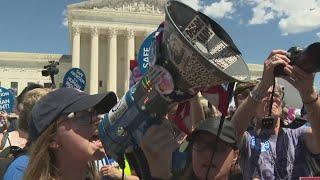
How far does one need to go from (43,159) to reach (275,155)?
1897 millimetres

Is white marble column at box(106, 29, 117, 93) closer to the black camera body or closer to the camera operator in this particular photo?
the camera operator

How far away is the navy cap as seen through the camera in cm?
283

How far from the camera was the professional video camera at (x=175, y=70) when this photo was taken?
6.53 ft

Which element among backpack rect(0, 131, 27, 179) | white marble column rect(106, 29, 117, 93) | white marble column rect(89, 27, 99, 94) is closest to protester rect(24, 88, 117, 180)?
backpack rect(0, 131, 27, 179)

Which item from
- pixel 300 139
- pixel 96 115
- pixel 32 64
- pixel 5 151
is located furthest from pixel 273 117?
pixel 32 64

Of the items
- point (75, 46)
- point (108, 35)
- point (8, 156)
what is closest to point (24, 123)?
point (8, 156)

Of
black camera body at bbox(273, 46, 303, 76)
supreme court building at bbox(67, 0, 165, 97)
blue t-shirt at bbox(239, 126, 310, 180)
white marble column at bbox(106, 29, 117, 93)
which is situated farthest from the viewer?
white marble column at bbox(106, 29, 117, 93)

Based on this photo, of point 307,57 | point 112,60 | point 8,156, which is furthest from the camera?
point 112,60

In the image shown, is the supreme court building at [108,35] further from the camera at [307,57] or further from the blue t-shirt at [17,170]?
the camera at [307,57]

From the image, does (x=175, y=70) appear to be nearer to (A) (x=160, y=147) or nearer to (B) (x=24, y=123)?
(A) (x=160, y=147)

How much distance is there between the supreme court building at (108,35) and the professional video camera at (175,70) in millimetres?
68749

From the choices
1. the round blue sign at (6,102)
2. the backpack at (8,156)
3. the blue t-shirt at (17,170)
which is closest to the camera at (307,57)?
the blue t-shirt at (17,170)

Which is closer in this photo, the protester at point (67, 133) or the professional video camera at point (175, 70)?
the professional video camera at point (175, 70)

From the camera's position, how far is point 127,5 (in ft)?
246
